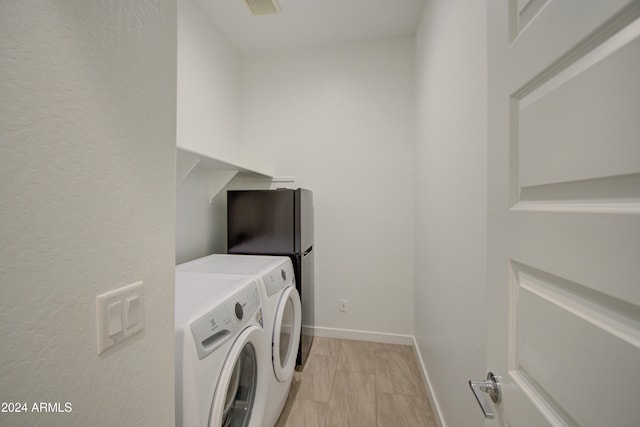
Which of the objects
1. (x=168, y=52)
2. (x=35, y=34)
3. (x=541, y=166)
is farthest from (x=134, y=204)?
(x=541, y=166)

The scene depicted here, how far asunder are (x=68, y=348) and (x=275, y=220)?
1512 millimetres

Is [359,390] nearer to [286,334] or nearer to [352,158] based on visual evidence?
[286,334]

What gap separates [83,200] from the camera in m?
0.44

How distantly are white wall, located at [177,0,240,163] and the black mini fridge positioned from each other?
1.36 feet

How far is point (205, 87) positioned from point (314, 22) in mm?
1073

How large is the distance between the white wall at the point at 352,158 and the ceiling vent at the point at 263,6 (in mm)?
649

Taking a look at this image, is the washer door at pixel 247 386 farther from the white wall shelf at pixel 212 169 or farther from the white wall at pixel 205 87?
the white wall at pixel 205 87

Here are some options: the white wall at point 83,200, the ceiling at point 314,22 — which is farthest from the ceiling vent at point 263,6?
the white wall at point 83,200

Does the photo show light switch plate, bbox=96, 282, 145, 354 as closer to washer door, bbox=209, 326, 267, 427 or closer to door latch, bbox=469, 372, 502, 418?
washer door, bbox=209, 326, 267, 427

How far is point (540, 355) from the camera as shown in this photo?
427 mm

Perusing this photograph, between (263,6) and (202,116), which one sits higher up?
(263,6)

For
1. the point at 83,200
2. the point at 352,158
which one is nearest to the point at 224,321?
the point at 83,200

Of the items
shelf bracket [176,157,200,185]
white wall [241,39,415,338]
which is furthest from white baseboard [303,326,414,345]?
shelf bracket [176,157,200,185]

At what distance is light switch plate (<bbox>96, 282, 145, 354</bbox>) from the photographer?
1.53ft
